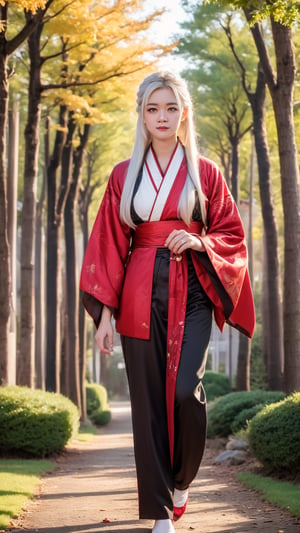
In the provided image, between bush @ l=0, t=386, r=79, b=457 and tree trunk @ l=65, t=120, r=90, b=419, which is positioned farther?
tree trunk @ l=65, t=120, r=90, b=419

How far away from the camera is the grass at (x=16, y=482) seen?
705 cm

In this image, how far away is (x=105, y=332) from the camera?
18.7ft

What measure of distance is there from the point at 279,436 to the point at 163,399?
154 inches

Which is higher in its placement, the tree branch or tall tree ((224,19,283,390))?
the tree branch

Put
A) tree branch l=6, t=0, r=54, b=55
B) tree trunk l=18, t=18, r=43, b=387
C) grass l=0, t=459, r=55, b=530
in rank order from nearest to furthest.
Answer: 1. grass l=0, t=459, r=55, b=530
2. tree branch l=6, t=0, r=54, b=55
3. tree trunk l=18, t=18, r=43, b=387

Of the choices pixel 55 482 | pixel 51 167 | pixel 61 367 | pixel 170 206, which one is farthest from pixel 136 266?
pixel 61 367

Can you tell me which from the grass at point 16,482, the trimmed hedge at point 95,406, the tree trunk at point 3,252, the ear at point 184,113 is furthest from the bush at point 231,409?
the trimmed hedge at point 95,406

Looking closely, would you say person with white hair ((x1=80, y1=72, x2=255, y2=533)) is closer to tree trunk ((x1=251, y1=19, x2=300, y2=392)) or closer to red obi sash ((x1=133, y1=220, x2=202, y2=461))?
red obi sash ((x1=133, y1=220, x2=202, y2=461))

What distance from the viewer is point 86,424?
23.7 meters

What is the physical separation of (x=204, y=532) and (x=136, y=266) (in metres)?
1.62

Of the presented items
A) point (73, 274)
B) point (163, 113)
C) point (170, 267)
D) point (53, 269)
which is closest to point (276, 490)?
point (170, 267)

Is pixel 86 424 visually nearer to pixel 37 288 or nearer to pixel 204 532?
pixel 37 288

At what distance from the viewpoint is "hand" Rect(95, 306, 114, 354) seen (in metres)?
5.69

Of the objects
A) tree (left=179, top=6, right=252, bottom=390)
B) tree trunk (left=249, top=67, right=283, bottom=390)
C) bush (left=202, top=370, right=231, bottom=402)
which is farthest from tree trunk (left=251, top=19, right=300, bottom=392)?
bush (left=202, top=370, right=231, bottom=402)
